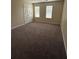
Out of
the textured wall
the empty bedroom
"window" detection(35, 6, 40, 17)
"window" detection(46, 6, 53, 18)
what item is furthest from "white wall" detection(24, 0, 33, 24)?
"window" detection(46, 6, 53, 18)

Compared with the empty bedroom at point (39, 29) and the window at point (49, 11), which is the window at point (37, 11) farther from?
the window at point (49, 11)

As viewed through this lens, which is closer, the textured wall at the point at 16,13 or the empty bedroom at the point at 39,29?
the empty bedroom at the point at 39,29

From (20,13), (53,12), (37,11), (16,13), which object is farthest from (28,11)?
(16,13)

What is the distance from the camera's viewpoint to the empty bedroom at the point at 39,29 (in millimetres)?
2590

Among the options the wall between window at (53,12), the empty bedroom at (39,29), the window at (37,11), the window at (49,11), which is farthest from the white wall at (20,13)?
the window at (49,11)

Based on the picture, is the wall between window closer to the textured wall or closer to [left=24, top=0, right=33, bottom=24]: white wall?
[left=24, top=0, right=33, bottom=24]: white wall


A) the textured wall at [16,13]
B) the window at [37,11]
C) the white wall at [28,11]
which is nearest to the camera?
the textured wall at [16,13]

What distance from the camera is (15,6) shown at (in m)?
4.82

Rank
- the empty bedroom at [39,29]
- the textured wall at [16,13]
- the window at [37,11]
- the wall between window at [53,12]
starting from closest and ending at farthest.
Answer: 1. the empty bedroom at [39,29]
2. the textured wall at [16,13]
3. the wall between window at [53,12]
4. the window at [37,11]

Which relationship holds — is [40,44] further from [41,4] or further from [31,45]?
[41,4]

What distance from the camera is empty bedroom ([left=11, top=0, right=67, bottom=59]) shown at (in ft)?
8.50
